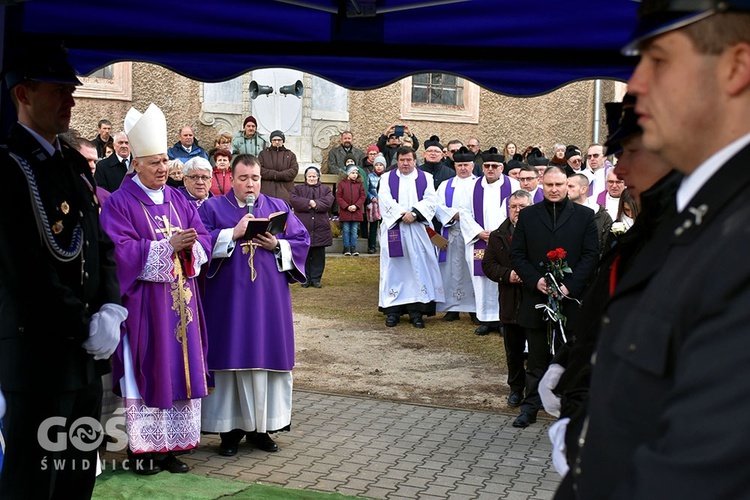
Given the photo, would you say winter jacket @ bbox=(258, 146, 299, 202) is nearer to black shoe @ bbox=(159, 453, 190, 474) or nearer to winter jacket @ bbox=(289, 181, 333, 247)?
winter jacket @ bbox=(289, 181, 333, 247)

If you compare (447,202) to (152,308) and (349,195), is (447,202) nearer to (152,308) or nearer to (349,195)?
(349,195)

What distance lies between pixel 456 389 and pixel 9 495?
5.50 m

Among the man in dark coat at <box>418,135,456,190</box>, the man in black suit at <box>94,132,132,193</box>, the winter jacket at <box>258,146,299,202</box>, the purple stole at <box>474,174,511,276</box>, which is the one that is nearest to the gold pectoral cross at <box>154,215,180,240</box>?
the man in black suit at <box>94,132,132,193</box>

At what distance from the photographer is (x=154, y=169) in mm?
A: 5984

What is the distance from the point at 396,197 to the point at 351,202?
17.3 feet

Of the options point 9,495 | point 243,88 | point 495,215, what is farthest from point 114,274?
point 243,88

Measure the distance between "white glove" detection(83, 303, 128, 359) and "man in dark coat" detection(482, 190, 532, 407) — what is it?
4283mm

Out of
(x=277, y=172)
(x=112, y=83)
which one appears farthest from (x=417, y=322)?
(x=112, y=83)

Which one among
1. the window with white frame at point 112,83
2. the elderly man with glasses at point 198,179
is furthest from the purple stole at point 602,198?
the window with white frame at point 112,83

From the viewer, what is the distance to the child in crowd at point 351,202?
57.5 feet

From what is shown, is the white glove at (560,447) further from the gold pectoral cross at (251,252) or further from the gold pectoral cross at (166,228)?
the gold pectoral cross at (251,252)

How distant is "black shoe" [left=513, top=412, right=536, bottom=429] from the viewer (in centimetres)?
752

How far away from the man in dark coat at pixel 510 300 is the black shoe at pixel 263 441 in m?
2.34

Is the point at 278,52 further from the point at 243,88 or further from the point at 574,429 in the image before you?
the point at 243,88
